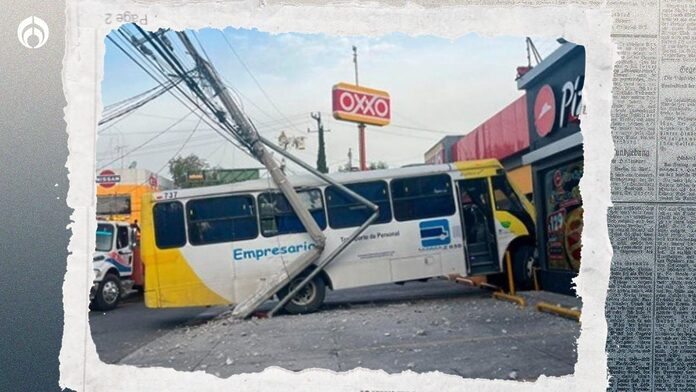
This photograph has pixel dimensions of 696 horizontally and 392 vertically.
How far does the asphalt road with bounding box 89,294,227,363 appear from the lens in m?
1.67

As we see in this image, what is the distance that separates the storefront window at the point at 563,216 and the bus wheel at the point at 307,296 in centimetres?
75

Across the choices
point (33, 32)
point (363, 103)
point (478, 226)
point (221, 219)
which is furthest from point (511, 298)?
point (33, 32)

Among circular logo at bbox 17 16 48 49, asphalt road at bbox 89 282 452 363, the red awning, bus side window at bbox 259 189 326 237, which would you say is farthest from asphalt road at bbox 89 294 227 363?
the red awning

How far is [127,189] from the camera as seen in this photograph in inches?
69.2

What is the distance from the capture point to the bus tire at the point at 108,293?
1.65 metres

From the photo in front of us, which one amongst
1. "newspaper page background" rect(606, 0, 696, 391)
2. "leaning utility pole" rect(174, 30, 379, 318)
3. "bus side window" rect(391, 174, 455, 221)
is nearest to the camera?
"newspaper page background" rect(606, 0, 696, 391)

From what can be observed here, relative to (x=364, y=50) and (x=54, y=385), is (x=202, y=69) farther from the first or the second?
(x=54, y=385)

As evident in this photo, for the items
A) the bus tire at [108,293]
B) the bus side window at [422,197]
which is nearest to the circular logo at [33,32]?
the bus tire at [108,293]

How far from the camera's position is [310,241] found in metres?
1.80

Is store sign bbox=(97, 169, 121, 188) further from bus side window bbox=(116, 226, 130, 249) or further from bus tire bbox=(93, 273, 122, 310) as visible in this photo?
bus tire bbox=(93, 273, 122, 310)

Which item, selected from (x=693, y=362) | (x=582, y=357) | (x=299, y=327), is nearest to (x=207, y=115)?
(x=299, y=327)

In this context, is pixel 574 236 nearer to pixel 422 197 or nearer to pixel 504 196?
pixel 504 196

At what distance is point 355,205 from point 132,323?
2.64 feet

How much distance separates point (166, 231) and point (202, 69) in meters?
0.55
